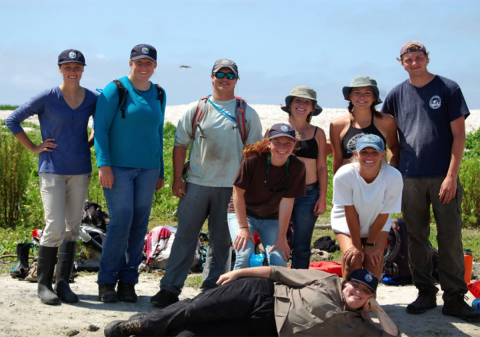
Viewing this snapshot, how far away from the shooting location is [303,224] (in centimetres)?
550

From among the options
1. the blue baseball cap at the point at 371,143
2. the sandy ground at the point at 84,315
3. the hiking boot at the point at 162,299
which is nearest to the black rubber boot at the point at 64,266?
the sandy ground at the point at 84,315

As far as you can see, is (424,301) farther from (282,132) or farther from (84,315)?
(84,315)

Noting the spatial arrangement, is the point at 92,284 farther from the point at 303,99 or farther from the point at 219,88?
the point at 303,99

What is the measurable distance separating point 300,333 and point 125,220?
2.00 m

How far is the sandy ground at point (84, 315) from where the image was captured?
4.68 metres

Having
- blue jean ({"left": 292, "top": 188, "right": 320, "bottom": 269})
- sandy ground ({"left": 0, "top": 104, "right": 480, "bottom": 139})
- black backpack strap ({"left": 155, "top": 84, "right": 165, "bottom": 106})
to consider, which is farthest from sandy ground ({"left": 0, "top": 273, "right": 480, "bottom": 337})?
sandy ground ({"left": 0, "top": 104, "right": 480, "bottom": 139})

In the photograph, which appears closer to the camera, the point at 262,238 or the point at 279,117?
the point at 262,238

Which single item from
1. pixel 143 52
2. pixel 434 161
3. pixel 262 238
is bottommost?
pixel 262 238

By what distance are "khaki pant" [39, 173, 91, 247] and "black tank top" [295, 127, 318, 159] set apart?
2.01 metres

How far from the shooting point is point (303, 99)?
220 inches

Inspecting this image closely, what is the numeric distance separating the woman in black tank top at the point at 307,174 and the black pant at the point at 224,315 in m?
1.33

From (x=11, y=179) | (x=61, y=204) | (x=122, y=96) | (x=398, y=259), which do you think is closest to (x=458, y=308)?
(x=398, y=259)

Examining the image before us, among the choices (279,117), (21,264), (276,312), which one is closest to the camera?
(276,312)

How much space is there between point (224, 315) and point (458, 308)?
2.52m
